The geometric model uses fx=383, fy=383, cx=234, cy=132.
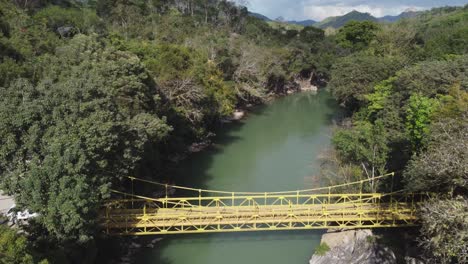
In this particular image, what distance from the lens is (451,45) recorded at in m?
31.5

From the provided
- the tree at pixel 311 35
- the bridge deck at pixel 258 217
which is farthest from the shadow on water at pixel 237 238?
the tree at pixel 311 35

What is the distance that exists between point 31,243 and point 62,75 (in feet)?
23.4

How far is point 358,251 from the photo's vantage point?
38.2ft

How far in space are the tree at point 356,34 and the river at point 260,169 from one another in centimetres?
1273

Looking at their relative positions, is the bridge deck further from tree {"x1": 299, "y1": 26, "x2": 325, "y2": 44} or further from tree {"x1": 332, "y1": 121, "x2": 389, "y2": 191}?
tree {"x1": 299, "y1": 26, "x2": 325, "y2": 44}

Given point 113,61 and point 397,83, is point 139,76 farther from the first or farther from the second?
point 397,83

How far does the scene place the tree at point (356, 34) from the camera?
47344 mm

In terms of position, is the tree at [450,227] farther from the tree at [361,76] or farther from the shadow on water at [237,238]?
the tree at [361,76]

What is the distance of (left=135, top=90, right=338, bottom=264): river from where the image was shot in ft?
41.2

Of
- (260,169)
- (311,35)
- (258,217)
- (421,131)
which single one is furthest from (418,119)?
(311,35)

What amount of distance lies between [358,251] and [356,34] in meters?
42.9

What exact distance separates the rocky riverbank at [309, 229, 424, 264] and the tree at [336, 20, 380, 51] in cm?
3799

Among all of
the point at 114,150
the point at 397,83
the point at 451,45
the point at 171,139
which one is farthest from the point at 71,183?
the point at 451,45

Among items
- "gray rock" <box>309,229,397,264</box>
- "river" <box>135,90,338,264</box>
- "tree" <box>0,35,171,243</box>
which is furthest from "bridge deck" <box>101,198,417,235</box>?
"tree" <box>0,35,171,243</box>
